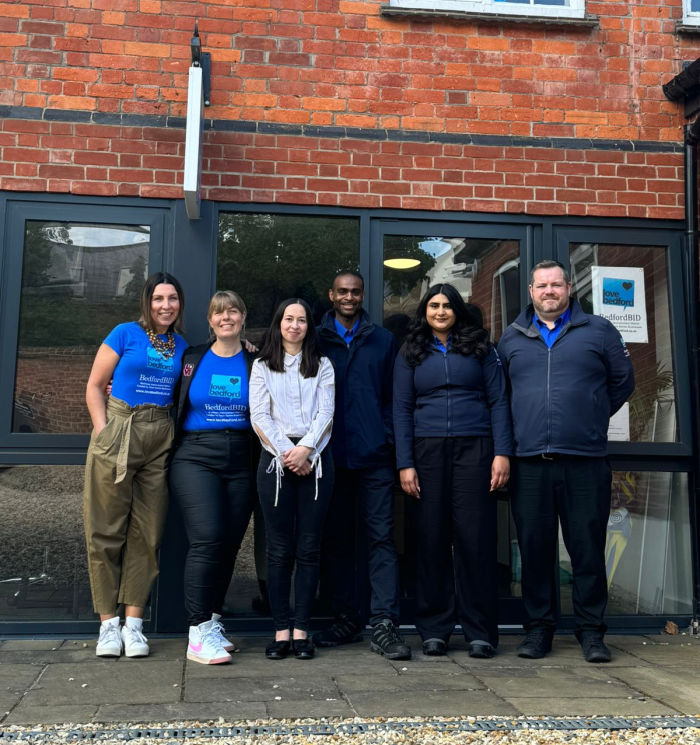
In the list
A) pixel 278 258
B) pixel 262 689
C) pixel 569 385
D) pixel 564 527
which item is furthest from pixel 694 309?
pixel 262 689

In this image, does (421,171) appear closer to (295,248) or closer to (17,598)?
A: (295,248)

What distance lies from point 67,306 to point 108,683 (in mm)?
2222

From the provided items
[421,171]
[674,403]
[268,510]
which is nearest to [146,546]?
[268,510]

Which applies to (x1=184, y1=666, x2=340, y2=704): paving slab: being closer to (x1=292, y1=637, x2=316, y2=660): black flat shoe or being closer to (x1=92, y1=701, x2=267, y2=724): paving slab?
(x1=92, y1=701, x2=267, y2=724): paving slab

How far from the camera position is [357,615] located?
4734 mm

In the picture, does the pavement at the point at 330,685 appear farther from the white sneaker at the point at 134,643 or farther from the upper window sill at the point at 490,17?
the upper window sill at the point at 490,17

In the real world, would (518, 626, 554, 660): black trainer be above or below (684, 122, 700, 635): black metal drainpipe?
below

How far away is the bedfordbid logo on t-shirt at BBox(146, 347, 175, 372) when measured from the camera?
4.43 m

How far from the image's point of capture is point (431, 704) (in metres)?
3.43

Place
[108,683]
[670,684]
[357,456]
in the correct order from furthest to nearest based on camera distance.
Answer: [357,456]
[670,684]
[108,683]

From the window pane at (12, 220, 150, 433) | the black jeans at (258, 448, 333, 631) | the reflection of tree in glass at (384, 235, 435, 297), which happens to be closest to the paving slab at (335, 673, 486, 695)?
the black jeans at (258, 448, 333, 631)

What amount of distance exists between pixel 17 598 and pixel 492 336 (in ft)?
10.5

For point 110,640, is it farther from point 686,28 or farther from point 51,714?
point 686,28

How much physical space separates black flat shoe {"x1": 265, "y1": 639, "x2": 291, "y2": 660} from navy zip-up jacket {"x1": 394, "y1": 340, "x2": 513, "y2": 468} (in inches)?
42.9
